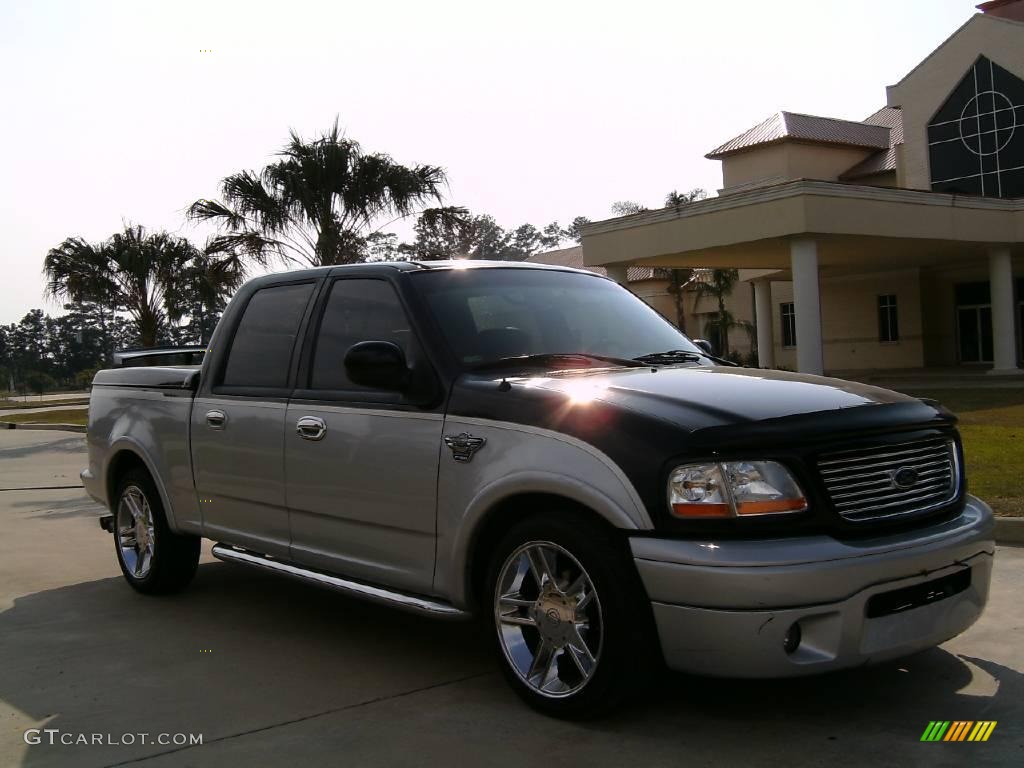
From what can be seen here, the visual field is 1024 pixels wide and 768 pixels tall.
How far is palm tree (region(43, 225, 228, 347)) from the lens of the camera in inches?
1107

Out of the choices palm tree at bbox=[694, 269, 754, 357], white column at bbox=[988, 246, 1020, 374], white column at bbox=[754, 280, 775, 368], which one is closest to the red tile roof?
palm tree at bbox=[694, 269, 754, 357]

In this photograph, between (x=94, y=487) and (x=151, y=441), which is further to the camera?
(x=94, y=487)

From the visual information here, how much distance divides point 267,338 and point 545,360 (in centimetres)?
183

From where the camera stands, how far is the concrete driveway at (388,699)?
3.92 meters

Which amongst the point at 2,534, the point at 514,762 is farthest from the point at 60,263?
the point at 514,762

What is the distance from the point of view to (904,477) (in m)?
4.08

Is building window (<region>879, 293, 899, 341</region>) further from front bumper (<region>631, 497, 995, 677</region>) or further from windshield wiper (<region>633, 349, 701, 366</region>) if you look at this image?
front bumper (<region>631, 497, 995, 677</region>)

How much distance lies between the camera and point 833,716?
4148 millimetres

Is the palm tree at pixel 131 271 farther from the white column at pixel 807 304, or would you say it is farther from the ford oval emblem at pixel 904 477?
the ford oval emblem at pixel 904 477

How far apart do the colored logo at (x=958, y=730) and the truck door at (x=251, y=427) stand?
10.4 ft

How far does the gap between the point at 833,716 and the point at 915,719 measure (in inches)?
11.8

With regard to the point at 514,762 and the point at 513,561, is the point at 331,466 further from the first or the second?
the point at 514,762

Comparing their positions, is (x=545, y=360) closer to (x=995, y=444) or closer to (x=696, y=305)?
(x=995, y=444)
